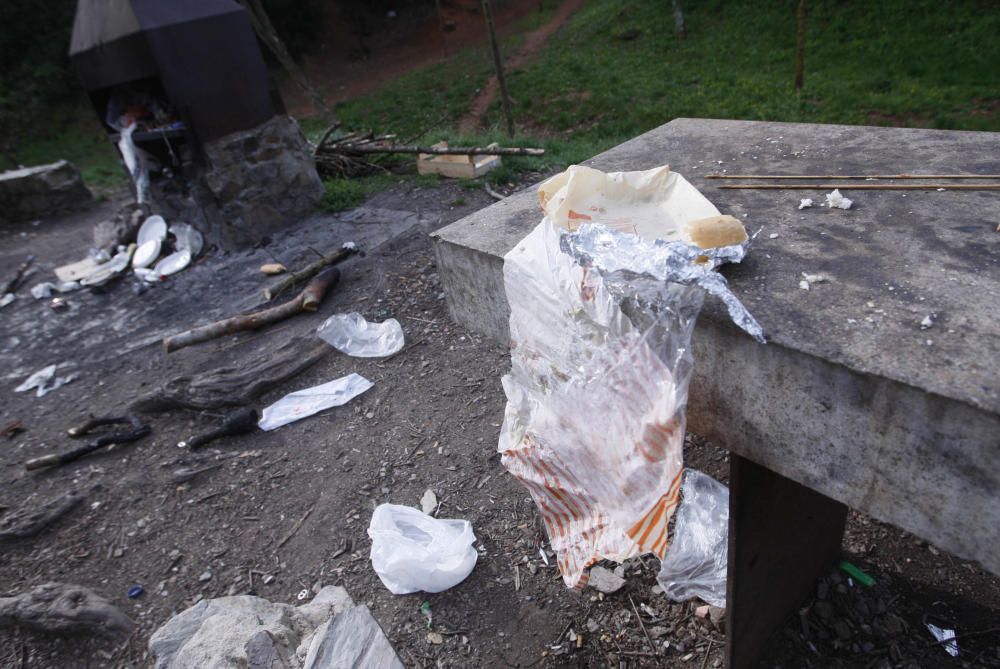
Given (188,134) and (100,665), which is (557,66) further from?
(100,665)

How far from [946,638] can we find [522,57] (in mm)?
15435

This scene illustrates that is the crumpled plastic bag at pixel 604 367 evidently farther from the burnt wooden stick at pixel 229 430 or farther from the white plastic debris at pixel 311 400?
the burnt wooden stick at pixel 229 430

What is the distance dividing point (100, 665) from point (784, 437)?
8.94ft

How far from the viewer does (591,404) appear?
1.46 meters

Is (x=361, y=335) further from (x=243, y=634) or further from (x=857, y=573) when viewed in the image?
(x=857, y=573)

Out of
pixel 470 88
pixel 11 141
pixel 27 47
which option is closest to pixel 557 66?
pixel 470 88

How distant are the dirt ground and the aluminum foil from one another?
1.54 meters

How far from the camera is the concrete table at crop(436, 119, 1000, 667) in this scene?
116 cm

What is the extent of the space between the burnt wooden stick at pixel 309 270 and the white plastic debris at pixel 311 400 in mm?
1446

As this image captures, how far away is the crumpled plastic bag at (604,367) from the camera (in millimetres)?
1367

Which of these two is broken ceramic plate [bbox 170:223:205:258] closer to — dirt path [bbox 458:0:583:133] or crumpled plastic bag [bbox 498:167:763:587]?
crumpled plastic bag [bbox 498:167:763:587]

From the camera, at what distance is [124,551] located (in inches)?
119

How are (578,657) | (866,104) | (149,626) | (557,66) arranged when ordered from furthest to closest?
(557,66), (866,104), (149,626), (578,657)

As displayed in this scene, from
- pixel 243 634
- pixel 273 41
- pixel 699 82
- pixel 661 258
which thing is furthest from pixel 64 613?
pixel 699 82
